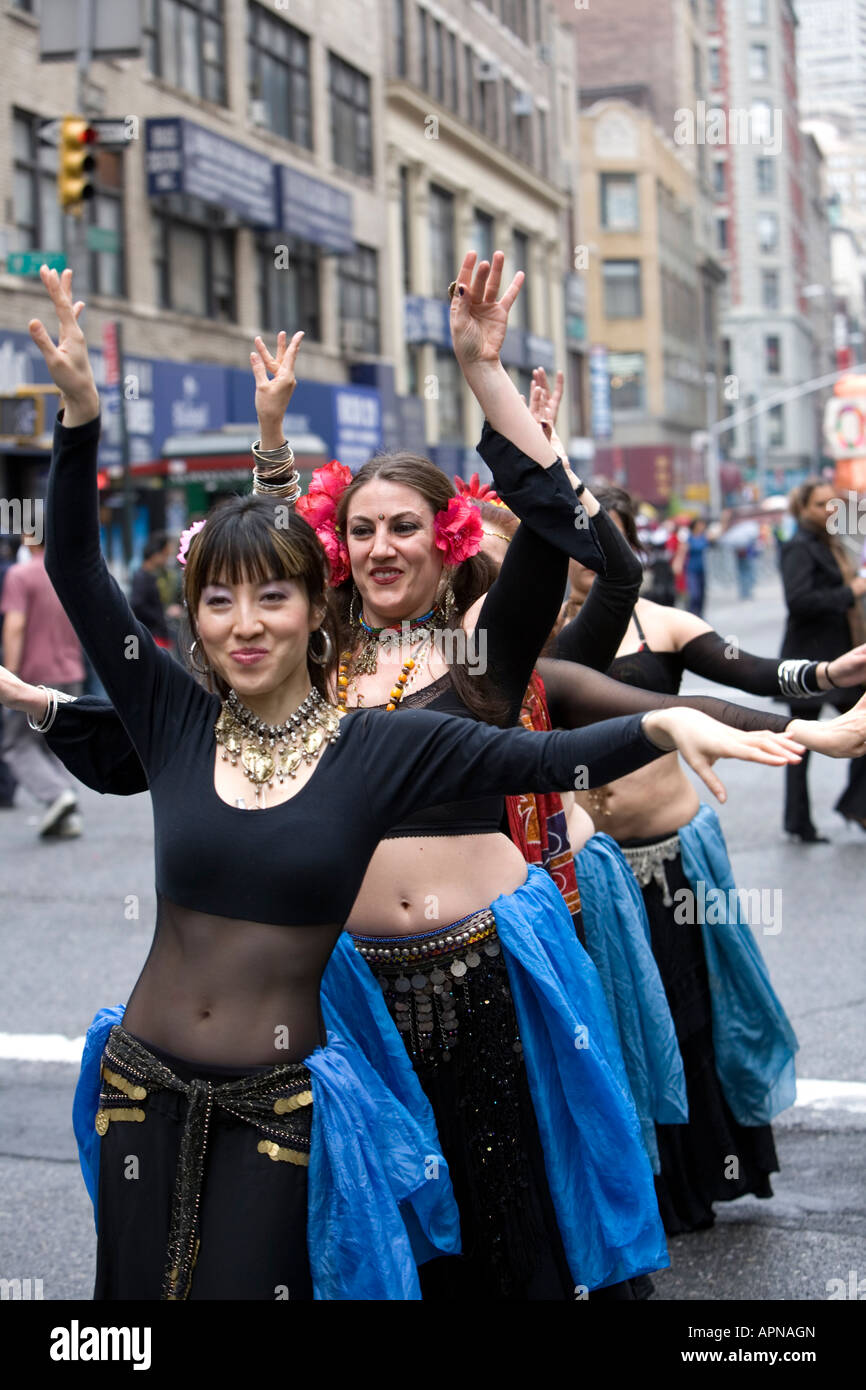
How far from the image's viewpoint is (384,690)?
3.44 meters

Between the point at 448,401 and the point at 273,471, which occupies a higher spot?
the point at 448,401

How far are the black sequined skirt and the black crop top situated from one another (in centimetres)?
56

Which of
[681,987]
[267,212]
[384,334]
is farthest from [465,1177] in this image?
[384,334]

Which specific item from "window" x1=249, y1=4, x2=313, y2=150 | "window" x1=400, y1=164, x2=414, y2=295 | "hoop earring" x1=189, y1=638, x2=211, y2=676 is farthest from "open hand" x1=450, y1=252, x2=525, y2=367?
"window" x1=400, y1=164, x2=414, y2=295

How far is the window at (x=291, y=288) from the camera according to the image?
32.8 m

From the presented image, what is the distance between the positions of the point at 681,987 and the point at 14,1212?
205 cm

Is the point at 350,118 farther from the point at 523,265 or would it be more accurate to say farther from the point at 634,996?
the point at 634,996

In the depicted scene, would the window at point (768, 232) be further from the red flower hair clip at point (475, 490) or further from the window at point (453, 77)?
the red flower hair clip at point (475, 490)

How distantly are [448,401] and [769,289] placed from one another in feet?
220

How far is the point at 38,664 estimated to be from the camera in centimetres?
1150

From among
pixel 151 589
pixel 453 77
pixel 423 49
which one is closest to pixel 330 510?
pixel 151 589

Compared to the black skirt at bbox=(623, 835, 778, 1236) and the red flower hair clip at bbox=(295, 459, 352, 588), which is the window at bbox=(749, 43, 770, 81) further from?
the red flower hair clip at bbox=(295, 459, 352, 588)

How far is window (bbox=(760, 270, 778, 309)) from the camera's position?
338 feet

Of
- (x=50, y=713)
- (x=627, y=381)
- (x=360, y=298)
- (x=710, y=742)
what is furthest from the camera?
(x=627, y=381)
